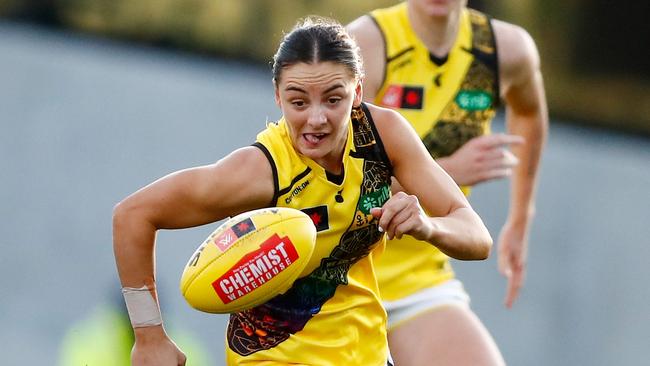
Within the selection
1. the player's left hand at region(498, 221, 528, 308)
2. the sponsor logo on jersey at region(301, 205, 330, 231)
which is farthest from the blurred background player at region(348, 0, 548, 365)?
the sponsor logo on jersey at region(301, 205, 330, 231)

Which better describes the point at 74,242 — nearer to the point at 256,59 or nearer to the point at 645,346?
the point at 256,59

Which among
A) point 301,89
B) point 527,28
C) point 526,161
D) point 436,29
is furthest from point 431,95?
point 527,28

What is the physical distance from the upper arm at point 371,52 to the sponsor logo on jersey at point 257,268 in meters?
1.49

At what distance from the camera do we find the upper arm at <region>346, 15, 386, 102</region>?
5414 millimetres

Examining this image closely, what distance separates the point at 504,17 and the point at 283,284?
5025 millimetres

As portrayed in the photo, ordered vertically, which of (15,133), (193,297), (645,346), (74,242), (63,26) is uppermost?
(193,297)

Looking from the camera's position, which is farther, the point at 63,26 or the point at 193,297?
the point at 63,26

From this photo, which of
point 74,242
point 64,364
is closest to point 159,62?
point 74,242

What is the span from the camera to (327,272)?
4.49m

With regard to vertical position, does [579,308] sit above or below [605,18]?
below

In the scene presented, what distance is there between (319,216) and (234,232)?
1.38ft

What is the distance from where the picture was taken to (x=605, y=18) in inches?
358

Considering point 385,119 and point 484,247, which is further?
point 385,119

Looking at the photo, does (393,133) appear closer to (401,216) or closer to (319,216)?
(319,216)
